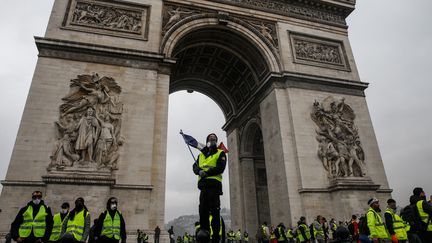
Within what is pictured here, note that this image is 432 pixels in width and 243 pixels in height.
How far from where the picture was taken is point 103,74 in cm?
1374

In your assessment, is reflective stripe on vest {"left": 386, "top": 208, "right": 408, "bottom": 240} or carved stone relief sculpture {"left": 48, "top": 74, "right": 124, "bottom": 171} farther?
carved stone relief sculpture {"left": 48, "top": 74, "right": 124, "bottom": 171}

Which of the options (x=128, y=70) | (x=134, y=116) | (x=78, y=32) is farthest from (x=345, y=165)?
(x=78, y=32)

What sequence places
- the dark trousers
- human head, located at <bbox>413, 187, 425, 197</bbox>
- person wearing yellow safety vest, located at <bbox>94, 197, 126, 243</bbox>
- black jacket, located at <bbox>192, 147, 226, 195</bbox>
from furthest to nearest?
human head, located at <bbox>413, 187, 425, 197</bbox>, person wearing yellow safety vest, located at <bbox>94, 197, 126, 243</bbox>, black jacket, located at <bbox>192, 147, 226, 195</bbox>, the dark trousers

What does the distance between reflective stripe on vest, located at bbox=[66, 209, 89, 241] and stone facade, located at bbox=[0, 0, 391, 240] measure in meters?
5.42

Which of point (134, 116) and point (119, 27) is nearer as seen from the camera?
point (134, 116)

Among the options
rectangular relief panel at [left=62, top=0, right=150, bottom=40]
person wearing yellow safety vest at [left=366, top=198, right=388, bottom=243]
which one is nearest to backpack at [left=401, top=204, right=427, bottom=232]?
person wearing yellow safety vest at [left=366, top=198, right=388, bottom=243]

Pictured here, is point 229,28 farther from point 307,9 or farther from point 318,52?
point 307,9

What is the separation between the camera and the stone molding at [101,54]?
1329cm

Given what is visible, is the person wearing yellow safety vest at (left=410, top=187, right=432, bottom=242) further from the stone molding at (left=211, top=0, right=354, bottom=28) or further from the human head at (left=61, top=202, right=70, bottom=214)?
the stone molding at (left=211, top=0, right=354, bottom=28)

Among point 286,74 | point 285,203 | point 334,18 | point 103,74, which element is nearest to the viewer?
point 103,74

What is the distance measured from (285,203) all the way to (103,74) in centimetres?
1092

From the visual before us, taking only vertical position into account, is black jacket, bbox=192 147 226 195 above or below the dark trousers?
above

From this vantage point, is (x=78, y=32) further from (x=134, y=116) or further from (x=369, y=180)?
(x=369, y=180)

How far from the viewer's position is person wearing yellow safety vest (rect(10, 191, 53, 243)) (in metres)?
5.55
